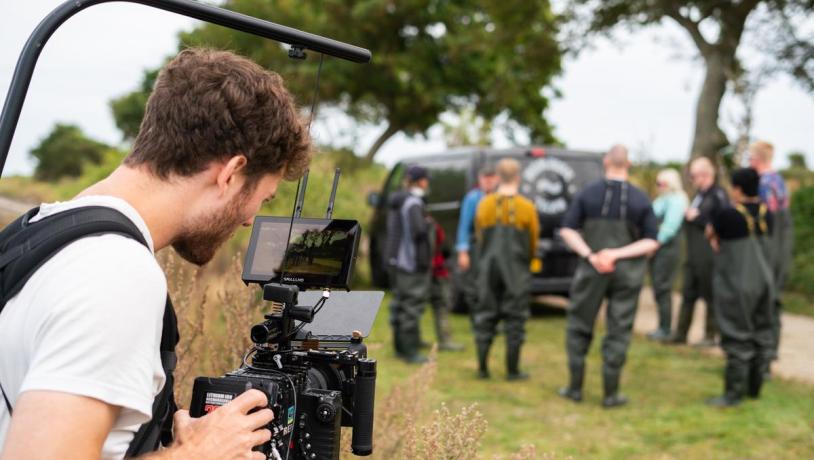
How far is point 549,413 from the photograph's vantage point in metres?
6.30

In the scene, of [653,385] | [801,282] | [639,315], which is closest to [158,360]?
[653,385]

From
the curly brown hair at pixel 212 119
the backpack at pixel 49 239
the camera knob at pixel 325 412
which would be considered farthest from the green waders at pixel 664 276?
the backpack at pixel 49 239

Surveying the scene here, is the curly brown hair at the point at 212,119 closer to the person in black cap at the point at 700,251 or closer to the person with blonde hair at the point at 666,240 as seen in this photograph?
the person in black cap at the point at 700,251

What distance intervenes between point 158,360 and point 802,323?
11.0 metres

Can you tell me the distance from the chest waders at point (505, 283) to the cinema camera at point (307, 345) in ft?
16.1

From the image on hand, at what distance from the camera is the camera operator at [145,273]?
4.33ft

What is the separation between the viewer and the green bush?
1277cm

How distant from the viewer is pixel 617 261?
6234mm

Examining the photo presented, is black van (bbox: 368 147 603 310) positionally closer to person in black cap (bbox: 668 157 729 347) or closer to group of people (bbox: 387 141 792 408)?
group of people (bbox: 387 141 792 408)

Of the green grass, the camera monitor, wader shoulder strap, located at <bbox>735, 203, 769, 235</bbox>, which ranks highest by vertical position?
wader shoulder strap, located at <bbox>735, 203, 769, 235</bbox>

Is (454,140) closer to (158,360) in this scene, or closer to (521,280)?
(521,280)

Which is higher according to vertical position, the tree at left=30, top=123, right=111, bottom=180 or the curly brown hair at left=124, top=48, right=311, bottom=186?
the tree at left=30, top=123, right=111, bottom=180

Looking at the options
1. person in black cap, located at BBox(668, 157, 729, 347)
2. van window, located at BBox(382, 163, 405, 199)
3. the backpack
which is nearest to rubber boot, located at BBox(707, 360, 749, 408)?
person in black cap, located at BBox(668, 157, 729, 347)

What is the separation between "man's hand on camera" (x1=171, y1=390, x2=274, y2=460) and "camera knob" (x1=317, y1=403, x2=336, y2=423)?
0.23m
